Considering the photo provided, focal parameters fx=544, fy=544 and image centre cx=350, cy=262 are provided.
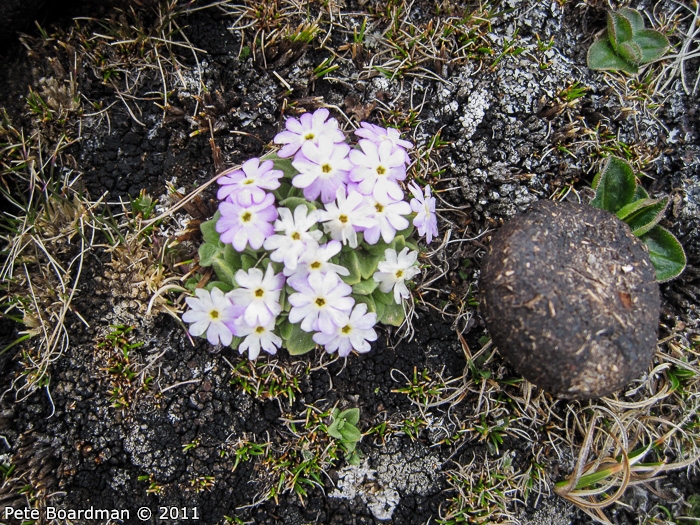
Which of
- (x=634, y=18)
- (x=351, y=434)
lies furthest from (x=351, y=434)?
(x=634, y=18)

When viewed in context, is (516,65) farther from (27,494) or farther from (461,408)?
(27,494)

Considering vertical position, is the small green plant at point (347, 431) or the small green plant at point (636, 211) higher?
the small green plant at point (636, 211)

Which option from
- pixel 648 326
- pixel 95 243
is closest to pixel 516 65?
pixel 648 326

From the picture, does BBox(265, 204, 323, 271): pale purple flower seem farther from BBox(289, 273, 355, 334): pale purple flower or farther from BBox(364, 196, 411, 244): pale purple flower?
Result: BBox(364, 196, 411, 244): pale purple flower

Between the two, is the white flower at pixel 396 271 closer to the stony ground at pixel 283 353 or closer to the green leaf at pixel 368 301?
the green leaf at pixel 368 301

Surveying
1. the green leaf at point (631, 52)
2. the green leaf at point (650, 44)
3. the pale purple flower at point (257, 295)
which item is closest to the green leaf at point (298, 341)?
the pale purple flower at point (257, 295)

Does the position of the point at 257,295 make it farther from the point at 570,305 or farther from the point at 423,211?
the point at 570,305
